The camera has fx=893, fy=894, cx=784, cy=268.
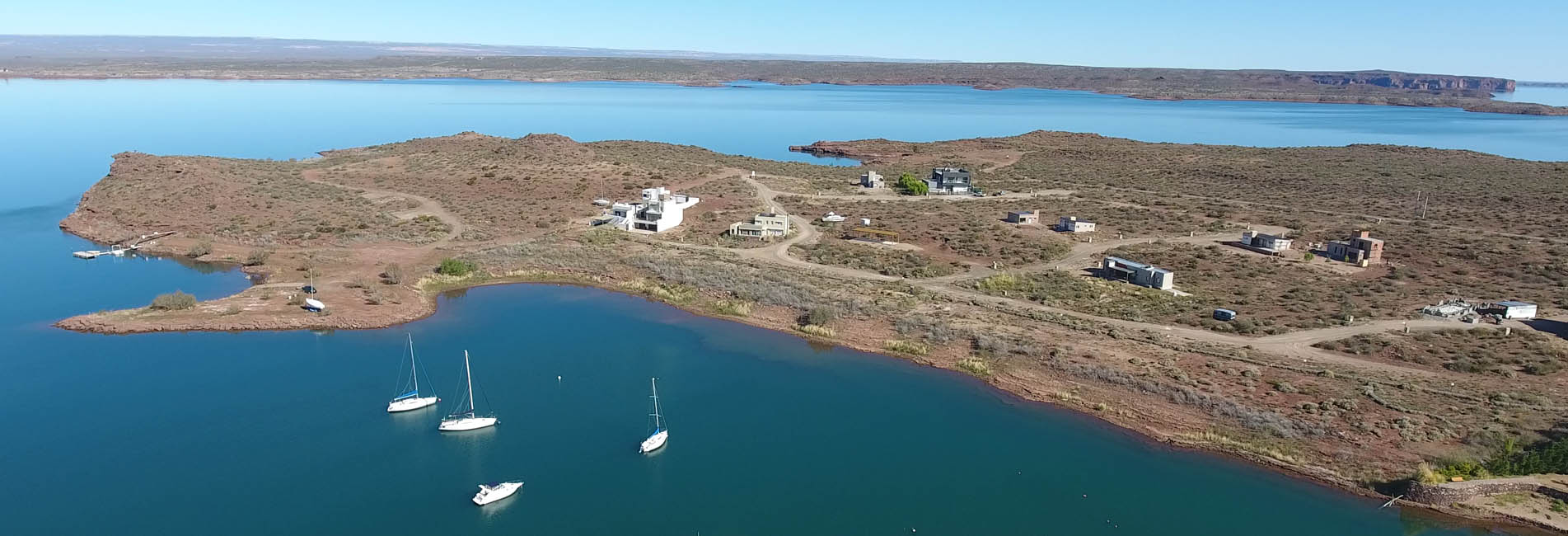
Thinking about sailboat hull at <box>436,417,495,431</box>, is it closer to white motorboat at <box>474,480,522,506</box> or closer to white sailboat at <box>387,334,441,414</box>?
white sailboat at <box>387,334,441,414</box>

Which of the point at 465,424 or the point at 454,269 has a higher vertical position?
the point at 454,269

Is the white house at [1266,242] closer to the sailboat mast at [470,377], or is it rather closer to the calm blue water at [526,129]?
the sailboat mast at [470,377]

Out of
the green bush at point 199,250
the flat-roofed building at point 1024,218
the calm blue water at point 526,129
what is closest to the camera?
the green bush at point 199,250

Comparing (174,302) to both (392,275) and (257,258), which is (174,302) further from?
(257,258)

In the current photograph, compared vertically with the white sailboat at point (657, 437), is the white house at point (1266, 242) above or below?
above

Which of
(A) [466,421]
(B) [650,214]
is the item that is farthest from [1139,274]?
(A) [466,421]

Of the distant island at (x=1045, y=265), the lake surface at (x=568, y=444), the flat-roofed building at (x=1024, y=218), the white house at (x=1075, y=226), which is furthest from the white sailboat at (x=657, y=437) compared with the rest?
the flat-roofed building at (x=1024, y=218)

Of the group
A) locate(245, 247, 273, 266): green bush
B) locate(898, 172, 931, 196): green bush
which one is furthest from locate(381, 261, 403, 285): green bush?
locate(898, 172, 931, 196): green bush
